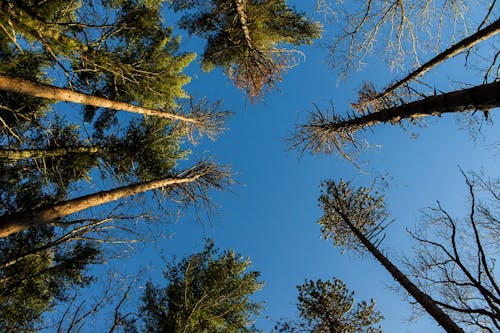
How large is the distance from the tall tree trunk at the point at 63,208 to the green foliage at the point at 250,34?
5.13 metres

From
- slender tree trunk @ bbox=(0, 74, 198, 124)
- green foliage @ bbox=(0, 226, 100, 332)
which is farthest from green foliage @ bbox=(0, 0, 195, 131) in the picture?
green foliage @ bbox=(0, 226, 100, 332)

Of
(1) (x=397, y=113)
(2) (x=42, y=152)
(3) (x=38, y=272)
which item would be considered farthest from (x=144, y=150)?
(1) (x=397, y=113)

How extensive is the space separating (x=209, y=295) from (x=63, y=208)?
602 cm

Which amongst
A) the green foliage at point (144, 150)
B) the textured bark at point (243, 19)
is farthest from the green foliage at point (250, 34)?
the green foliage at point (144, 150)

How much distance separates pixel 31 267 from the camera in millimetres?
8562

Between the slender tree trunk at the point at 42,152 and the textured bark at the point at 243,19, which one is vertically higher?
the textured bark at the point at 243,19

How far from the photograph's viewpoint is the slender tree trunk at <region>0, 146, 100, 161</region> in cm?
829

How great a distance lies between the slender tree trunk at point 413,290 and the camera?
230 inches

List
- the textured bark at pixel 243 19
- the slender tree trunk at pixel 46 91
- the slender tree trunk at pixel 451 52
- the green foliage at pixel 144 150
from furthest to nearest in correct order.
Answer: the green foliage at pixel 144 150 < the textured bark at pixel 243 19 < the slender tree trunk at pixel 451 52 < the slender tree trunk at pixel 46 91

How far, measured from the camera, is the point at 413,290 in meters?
6.94

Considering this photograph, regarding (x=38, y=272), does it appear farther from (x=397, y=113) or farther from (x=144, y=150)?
(x=397, y=113)

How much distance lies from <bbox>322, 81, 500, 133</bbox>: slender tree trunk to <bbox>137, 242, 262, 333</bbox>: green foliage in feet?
21.7

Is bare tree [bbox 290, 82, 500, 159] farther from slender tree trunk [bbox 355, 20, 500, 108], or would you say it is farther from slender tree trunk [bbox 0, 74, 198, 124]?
slender tree trunk [bbox 0, 74, 198, 124]

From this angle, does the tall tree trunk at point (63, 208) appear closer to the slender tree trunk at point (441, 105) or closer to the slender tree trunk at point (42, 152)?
the slender tree trunk at point (42, 152)
